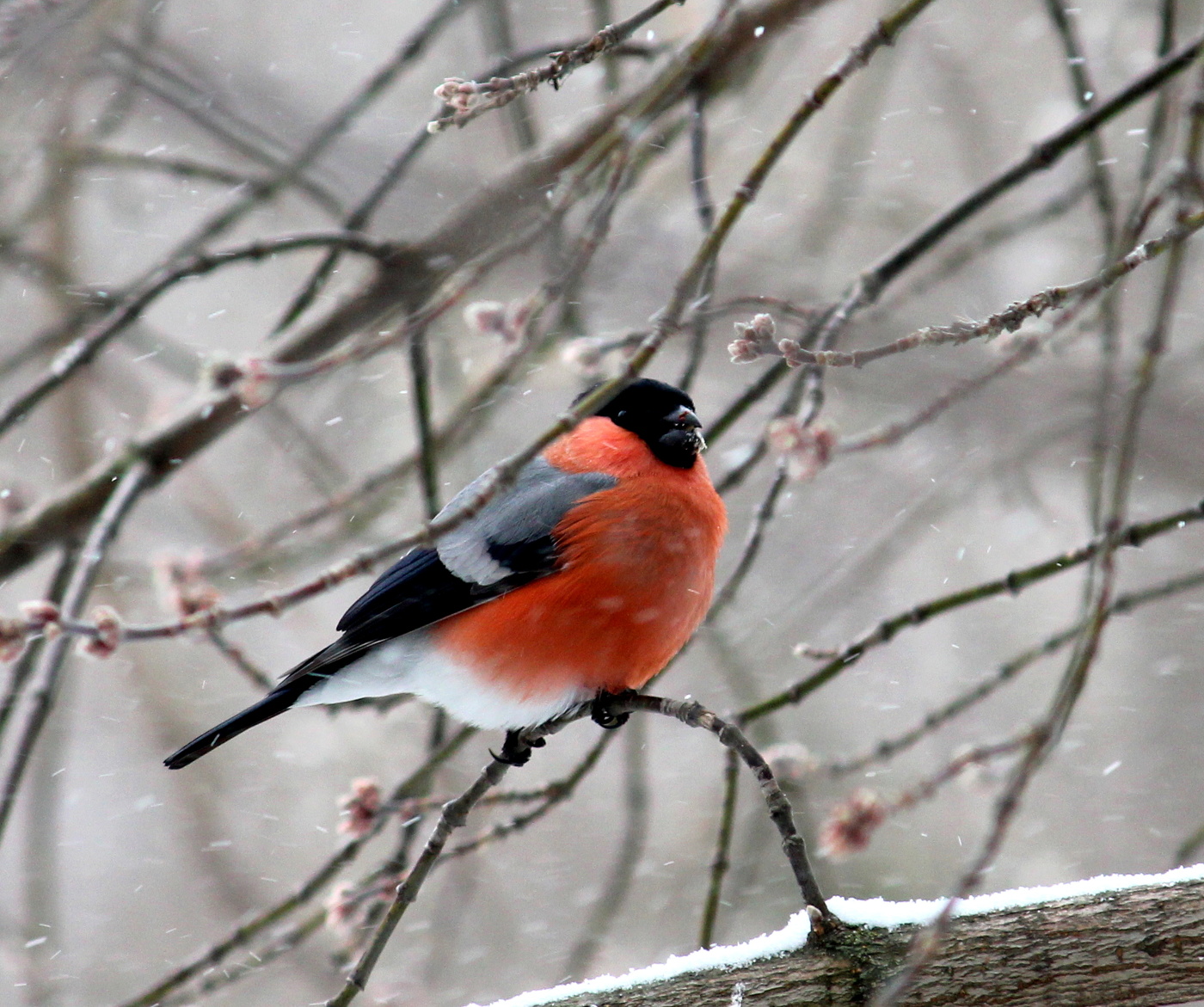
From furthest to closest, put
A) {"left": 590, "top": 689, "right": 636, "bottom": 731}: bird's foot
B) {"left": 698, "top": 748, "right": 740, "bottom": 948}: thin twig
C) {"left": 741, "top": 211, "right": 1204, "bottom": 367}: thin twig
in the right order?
1. {"left": 590, "top": 689, "right": 636, "bottom": 731}: bird's foot
2. {"left": 698, "top": 748, "right": 740, "bottom": 948}: thin twig
3. {"left": 741, "top": 211, "right": 1204, "bottom": 367}: thin twig

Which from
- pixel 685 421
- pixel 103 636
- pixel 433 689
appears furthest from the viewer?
pixel 685 421

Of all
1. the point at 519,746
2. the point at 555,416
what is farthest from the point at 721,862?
the point at 555,416

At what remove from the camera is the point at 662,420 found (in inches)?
138

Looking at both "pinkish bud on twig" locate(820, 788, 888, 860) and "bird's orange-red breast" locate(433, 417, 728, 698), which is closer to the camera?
"pinkish bud on twig" locate(820, 788, 888, 860)

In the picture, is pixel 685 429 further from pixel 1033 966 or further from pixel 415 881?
pixel 1033 966

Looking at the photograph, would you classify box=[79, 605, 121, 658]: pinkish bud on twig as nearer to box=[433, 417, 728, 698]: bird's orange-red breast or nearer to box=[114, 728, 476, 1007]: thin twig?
box=[114, 728, 476, 1007]: thin twig

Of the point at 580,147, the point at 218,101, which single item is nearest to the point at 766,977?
the point at 580,147

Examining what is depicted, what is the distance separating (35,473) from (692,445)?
168 inches

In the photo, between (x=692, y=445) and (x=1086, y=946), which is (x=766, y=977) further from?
(x=692, y=445)

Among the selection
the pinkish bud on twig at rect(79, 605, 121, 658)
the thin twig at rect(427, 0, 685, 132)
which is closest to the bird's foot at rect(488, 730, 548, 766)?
the pinkish bud on twig at rect(79, 605, 121, 658)

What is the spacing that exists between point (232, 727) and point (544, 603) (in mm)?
856

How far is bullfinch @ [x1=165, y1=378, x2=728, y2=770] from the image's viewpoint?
3.19 m

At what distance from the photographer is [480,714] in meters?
3.22

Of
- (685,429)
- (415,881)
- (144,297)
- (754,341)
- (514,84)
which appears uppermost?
(144,297)
